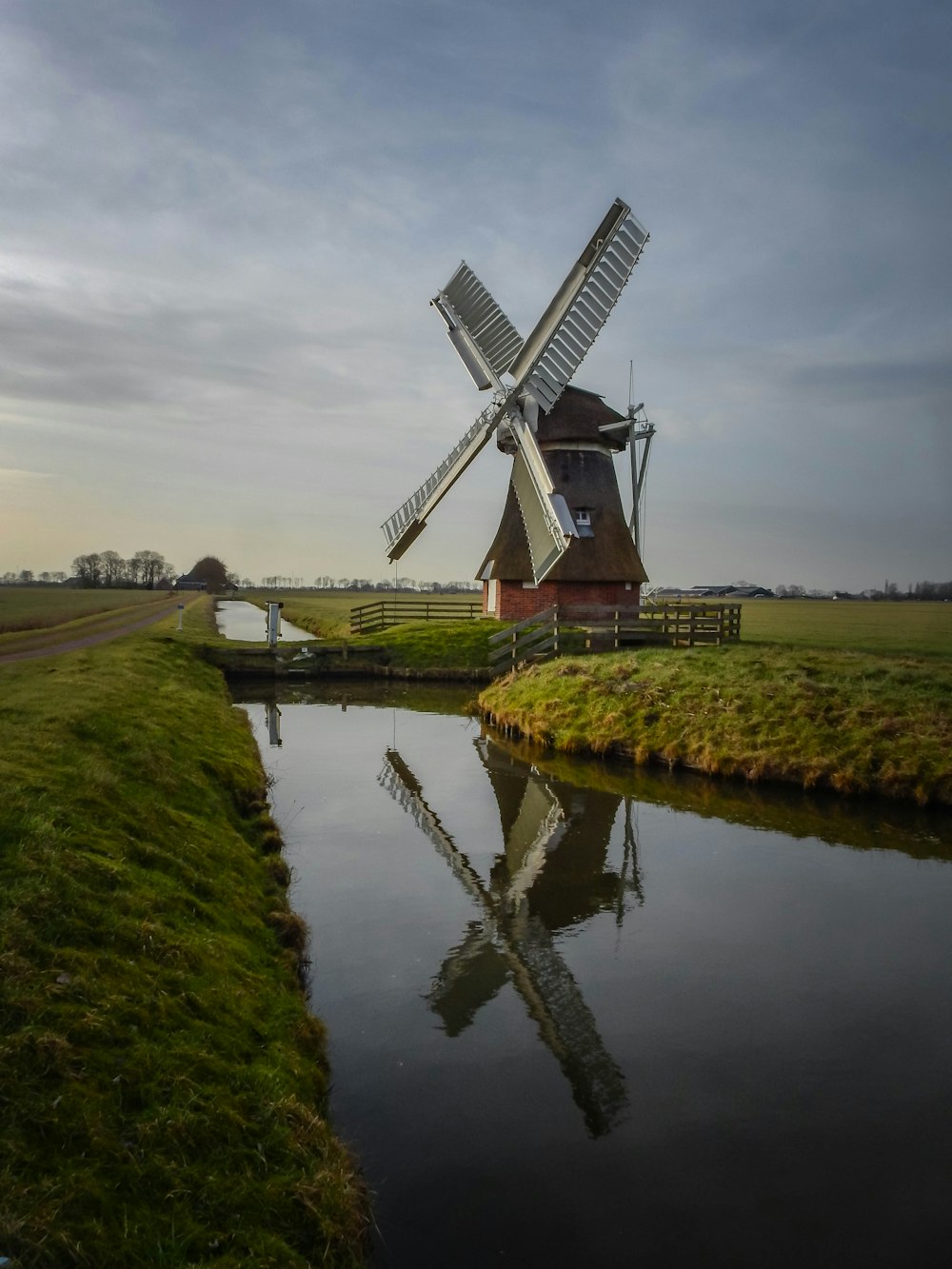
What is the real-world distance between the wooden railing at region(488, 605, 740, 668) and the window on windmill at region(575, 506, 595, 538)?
10.2 ft

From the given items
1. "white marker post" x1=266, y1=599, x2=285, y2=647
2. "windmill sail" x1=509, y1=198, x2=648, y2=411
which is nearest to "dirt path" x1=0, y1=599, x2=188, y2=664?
"white marker post" x1=266, y1=599, x2=285, y2=647

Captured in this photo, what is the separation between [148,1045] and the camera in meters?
5.18

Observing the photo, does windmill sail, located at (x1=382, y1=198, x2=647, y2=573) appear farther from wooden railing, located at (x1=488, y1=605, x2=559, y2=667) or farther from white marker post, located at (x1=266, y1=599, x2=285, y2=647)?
white marker post, located at (x1=266, y1=599, x2=285, y2=647)

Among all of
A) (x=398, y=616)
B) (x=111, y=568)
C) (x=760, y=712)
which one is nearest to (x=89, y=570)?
(x=111, y=568)

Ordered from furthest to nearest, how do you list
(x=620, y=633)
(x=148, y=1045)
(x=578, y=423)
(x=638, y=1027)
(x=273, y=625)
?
1. (x=273, y=625)
2. (x=578, y=423)
3. (x=620, y=633)
4. (x=638, y=1027)
5. (x=148, y=1045)

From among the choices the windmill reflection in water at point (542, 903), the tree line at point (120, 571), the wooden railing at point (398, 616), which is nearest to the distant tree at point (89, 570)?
the tree line at point (120, 571)

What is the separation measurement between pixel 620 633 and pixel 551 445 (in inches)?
323

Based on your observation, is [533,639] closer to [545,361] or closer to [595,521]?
[595,521]

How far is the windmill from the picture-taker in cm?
2758

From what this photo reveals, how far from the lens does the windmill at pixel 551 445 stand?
1086 inches

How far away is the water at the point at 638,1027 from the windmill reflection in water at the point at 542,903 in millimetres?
37

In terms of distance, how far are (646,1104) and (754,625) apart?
39.7 meters

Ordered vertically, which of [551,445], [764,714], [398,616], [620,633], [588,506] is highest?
[551,445]

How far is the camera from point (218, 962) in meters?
6.64
